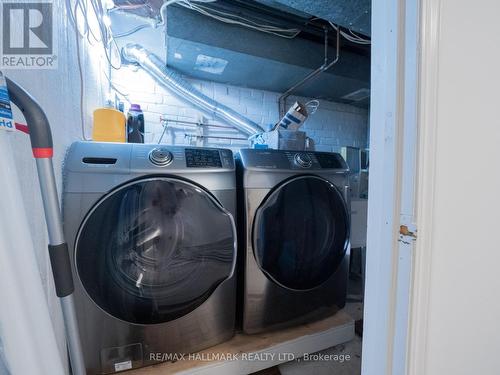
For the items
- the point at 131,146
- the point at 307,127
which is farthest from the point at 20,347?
the point at 307,127

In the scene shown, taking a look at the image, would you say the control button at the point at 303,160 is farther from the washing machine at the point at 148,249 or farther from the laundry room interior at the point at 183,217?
the washing machine at the point at 148,249

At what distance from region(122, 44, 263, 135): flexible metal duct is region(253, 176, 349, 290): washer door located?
3.29 ft

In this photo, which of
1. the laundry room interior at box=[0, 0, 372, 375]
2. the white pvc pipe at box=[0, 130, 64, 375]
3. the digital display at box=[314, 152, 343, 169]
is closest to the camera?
the white pvc pipe at box=[0, 130, 64, 375]

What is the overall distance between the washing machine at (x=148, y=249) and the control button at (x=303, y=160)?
34cm

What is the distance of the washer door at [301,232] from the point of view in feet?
3.08

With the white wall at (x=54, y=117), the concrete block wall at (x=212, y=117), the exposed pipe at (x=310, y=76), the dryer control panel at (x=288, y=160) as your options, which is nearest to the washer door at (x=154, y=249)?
the white wall at (x=54, y=117)

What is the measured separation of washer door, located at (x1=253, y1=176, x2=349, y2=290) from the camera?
940mm

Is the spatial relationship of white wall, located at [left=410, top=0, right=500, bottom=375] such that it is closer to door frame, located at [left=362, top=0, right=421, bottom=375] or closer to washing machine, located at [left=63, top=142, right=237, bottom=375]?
door frame, located at [left=362, top=0, right=421, bottom=375]

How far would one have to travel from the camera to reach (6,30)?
54 centimetres

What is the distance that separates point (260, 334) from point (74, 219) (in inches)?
35.0

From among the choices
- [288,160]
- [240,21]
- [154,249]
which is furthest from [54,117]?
[240,21]

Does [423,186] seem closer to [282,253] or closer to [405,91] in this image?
[405,91]

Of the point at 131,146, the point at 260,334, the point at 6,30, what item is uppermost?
the point at 6,30

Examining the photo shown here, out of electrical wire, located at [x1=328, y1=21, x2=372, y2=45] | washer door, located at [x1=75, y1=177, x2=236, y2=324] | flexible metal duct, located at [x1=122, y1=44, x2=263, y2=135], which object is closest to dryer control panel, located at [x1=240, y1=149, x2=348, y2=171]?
washer door, located at [x1=75, y1=177, x2=236, y2=324]
